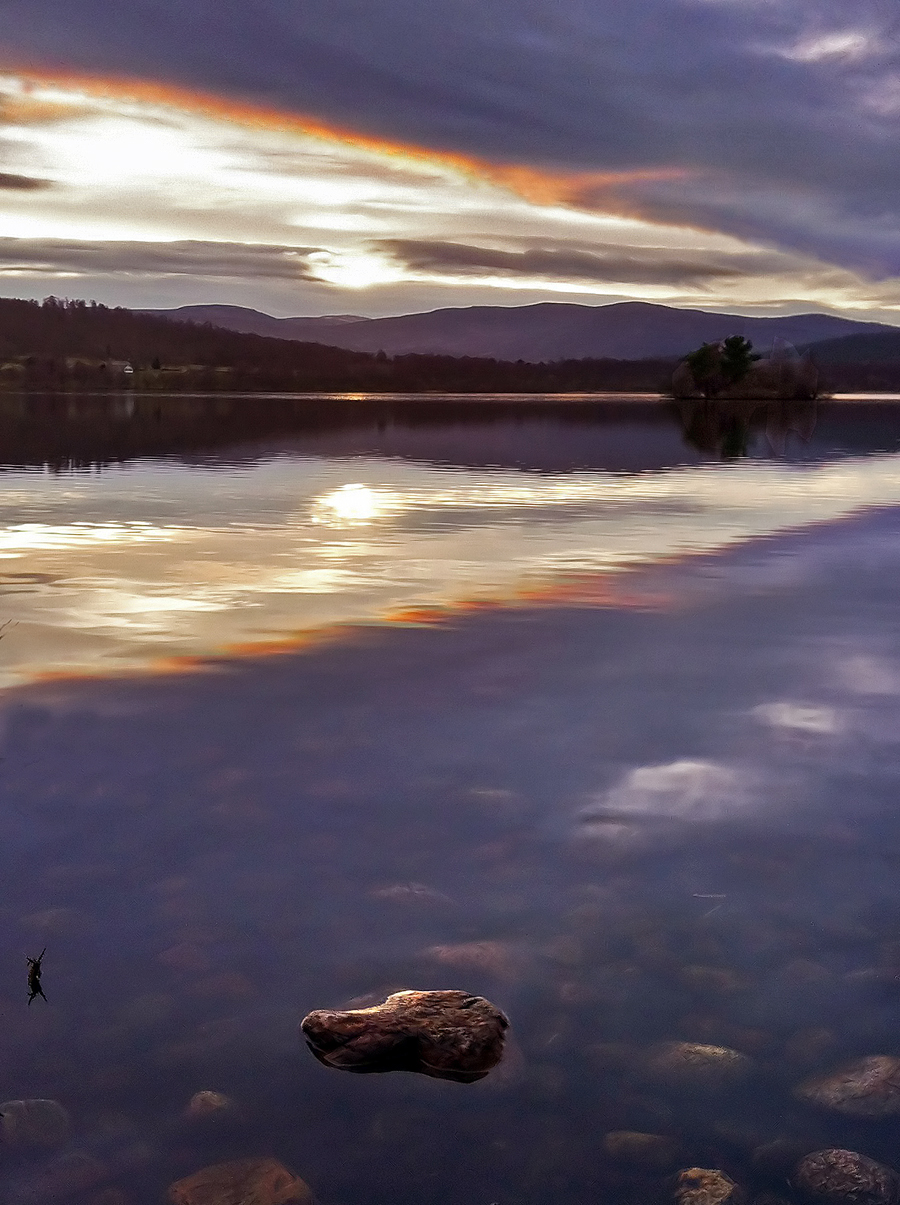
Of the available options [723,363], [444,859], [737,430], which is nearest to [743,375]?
[723,363]

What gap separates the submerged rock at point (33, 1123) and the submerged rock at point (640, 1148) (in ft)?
6.99

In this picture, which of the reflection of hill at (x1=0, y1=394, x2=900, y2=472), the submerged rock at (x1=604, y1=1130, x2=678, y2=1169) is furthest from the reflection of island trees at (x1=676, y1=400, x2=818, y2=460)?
the submerged rock at (x1=604, y1=1130, x2=678, y2=1169)

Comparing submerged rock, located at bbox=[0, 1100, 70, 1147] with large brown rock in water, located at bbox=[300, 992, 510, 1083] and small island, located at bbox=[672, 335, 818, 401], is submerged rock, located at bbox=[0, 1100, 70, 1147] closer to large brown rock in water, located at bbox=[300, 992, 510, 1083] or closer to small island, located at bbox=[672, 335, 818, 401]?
large brown rock in water, located at bbox=[300, 992, 510, 1083]

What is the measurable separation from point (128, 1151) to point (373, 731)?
17.5 feet

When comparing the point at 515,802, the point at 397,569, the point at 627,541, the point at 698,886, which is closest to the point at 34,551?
the point at 397,569

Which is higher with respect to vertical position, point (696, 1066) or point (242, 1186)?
point (696, 1066)

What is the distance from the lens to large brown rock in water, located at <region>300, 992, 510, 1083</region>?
5324mm

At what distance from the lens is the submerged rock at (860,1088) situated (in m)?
5.06

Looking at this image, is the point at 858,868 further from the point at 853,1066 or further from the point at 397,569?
the point at 397,569

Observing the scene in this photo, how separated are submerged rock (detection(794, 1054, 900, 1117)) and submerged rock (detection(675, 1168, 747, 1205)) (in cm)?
64

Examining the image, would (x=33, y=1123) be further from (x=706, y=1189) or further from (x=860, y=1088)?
(x=860, y=1088)

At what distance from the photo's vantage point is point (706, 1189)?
4629mm

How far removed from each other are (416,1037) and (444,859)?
2026 mm

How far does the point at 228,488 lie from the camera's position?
31641 mm
